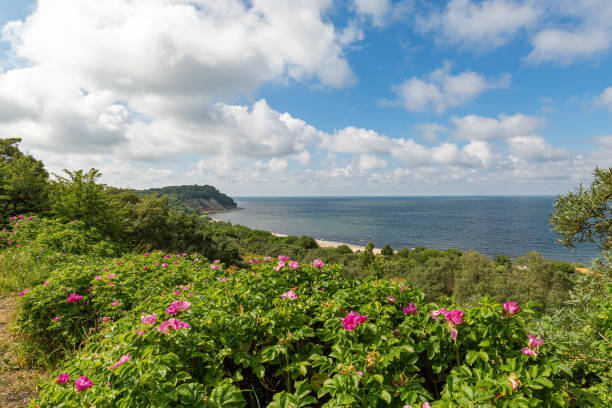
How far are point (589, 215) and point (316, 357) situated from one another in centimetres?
759

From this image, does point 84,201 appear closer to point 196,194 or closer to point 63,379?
point 63,379

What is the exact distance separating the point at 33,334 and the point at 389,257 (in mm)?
39287

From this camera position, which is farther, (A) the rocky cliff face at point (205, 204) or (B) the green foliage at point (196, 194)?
(A) the rocky cliff face at point (205, 204)

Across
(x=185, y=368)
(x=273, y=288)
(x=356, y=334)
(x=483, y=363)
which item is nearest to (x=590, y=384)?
(x=483, y=363)

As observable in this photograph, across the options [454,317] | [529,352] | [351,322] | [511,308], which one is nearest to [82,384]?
[351,322]

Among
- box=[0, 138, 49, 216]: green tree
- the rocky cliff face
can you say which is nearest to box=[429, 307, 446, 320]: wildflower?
box=[0, 138, 49, 216]: green tree

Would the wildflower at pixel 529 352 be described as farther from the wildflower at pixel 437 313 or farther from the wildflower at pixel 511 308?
the wildflower at pixel 437 313

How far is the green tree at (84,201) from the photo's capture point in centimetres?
1047

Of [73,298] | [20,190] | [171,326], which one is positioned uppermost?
[20,190]

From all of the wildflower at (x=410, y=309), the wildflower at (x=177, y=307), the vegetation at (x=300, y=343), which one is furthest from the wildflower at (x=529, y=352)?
the wildflower at (x=177, y=307)

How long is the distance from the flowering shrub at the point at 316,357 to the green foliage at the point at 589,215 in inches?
226

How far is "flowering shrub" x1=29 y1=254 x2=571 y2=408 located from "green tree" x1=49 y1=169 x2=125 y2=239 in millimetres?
10607

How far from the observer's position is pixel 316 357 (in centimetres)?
204

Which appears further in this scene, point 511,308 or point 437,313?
point 437,313
